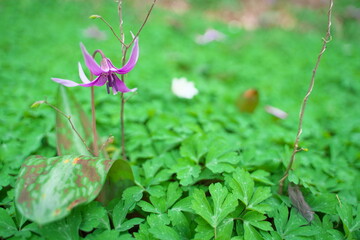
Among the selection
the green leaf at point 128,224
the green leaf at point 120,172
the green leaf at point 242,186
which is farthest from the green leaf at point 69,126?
the green leaf at point 242,186

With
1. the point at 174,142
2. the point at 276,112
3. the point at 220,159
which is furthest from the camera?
the point at 276,112

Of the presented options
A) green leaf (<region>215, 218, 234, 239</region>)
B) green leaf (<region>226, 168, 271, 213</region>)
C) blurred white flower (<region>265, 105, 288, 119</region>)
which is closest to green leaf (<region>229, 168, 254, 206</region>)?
green leaf (<region>226, 168, 271, 213</region>)

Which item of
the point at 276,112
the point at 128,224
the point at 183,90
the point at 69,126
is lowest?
the point at 276,112

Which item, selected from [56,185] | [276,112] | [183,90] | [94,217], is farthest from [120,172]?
[276,112]

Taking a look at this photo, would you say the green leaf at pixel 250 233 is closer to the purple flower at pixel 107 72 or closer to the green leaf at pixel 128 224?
the green leaf at pixel 128 224

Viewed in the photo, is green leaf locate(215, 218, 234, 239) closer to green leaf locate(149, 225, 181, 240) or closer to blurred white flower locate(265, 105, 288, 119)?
green leaf locate(149, 225, 181, 240)

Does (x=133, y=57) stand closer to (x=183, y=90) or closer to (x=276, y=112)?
(x=183, y=90)

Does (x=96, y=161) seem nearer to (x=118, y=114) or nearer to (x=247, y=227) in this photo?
(x=247, y=227)
